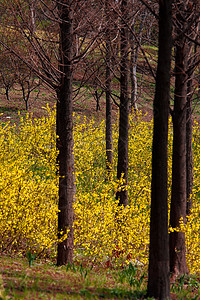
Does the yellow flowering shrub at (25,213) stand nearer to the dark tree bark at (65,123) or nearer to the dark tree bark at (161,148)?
the dark tree bark at (65,123)

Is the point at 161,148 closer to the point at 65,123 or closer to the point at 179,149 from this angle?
the point at 179,149

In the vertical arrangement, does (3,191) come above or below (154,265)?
above

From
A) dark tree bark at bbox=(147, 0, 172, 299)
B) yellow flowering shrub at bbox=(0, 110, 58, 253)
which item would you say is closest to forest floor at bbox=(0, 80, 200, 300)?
yellow flowering shrub at bbox=(0, 110, 58, 253)

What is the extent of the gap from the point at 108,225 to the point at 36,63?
3578mm

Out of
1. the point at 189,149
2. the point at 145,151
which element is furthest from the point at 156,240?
the point at 145,151

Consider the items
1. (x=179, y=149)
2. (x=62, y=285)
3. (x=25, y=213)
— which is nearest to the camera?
(x=62, y=285)

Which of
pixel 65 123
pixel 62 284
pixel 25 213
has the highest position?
pixel 65 123

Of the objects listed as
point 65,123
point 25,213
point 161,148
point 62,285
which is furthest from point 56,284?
point 65,123

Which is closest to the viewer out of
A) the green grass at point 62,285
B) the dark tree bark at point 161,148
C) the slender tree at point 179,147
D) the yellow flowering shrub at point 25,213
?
the green grass at point 62,285

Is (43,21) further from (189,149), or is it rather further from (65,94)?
(189,149)

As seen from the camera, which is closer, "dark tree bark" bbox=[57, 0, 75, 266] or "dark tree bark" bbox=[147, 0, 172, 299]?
"dark tree bark" bbox=[147, 0, 172, 299]

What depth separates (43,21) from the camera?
7.16 meters

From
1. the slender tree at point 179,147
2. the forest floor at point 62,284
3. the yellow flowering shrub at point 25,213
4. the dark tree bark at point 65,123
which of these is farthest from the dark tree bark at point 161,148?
the yellow flowering shrub at point 25,213

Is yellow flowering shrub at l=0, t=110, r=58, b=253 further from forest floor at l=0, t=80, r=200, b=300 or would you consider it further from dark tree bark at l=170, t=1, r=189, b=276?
dark tree bark at l=170, t=1, r=189, b=276
